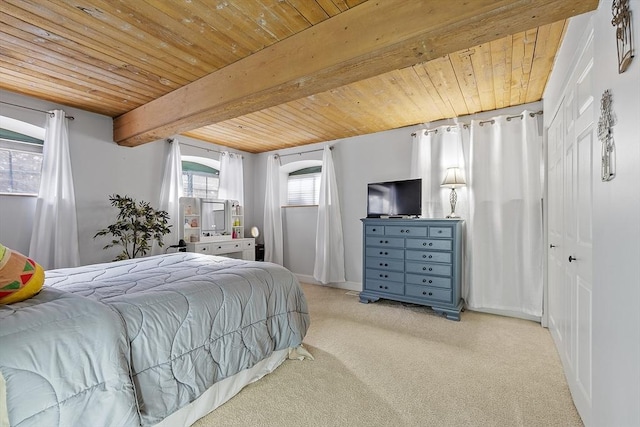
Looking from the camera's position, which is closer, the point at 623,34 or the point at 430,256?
the point at 623,34

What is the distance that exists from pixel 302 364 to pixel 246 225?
3.65 metres

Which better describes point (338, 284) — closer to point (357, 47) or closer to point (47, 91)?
point (357, 47)

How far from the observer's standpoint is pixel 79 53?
215 centimetres

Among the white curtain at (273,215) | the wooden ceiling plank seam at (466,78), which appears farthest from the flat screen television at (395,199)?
the white curtain at (273,215)

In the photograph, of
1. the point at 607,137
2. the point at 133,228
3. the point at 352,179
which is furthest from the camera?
the point at 352,179

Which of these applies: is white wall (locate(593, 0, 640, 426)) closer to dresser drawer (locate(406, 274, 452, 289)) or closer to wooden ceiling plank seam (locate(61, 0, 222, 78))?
dresser drawer (locate(406, 274, 452, 289))

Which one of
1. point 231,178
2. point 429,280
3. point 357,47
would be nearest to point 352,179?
point 429,280

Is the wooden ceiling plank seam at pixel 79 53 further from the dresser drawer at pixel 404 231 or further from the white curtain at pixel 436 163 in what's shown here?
the white curtain at pixel 436 163

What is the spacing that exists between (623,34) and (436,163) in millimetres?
2768

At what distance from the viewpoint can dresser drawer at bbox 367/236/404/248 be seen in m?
3.54

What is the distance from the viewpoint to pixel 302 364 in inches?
86.3

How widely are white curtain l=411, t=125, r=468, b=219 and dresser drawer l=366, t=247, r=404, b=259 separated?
2.10 ft

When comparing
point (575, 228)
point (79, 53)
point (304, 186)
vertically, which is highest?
point (79, 53)

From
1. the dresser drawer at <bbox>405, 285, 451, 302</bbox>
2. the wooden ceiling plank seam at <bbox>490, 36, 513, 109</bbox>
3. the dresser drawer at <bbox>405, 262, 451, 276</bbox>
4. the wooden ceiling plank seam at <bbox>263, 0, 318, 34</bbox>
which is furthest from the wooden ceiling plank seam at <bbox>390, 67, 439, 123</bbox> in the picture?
the dresser drawer at <bbox>405, 285, 451, 302</bbox>
